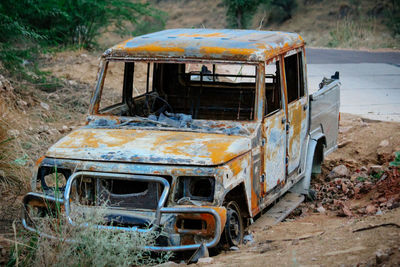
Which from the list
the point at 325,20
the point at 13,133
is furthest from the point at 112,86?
the point at 325,20

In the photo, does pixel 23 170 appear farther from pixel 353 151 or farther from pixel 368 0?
pixel 368 0

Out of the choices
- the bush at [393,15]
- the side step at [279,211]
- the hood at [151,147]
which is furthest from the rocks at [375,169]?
the bush at [393,15]

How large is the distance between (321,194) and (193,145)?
2.79m

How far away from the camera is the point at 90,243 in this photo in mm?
4258

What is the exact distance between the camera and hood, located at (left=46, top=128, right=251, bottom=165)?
455 cm

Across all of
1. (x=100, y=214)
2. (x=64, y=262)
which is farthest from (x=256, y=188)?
(x=64, y=262)

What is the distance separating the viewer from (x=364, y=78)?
1502 cm

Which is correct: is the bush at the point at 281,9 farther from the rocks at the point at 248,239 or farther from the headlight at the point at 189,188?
the headlight at the point at 189,188

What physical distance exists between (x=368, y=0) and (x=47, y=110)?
29050 mm

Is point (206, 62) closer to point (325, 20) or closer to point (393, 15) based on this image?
point (393, 15)

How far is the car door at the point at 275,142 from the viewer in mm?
5398

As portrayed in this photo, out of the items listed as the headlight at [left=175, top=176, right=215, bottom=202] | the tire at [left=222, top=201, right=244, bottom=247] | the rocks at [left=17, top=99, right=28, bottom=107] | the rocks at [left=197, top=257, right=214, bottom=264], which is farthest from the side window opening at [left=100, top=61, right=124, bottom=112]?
the rocks at [left=197, top=257, right=214, bottom=264]

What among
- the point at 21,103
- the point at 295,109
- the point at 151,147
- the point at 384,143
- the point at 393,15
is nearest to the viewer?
the point at 151,147

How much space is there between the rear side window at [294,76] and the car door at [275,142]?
427 mm
